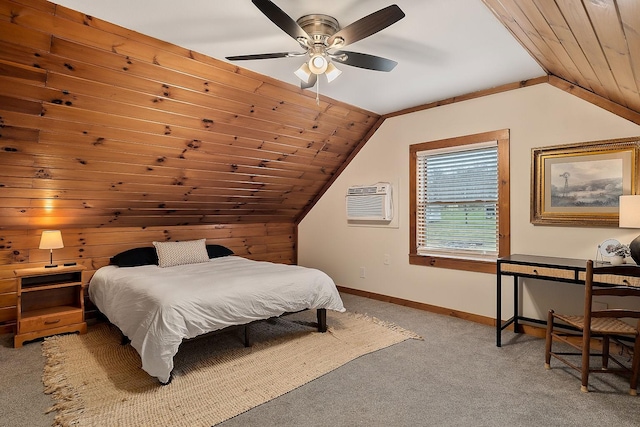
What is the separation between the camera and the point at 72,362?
283cm

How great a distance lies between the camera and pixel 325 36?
232 centimetres

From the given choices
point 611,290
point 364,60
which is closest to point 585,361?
point 611,290

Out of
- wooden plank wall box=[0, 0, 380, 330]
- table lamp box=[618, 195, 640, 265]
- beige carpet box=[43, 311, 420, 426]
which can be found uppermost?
wooden plank wall box=[0, 0, 380, 330]

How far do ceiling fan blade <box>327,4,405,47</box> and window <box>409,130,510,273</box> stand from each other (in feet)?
7.22

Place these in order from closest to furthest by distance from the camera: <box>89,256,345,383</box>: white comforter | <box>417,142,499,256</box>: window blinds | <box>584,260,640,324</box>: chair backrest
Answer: <box>584,260,640,324</box>: chair backrest
<box>89,256,345,383</box>: white comforter
<box>417,142,499,256</box>: window blinds

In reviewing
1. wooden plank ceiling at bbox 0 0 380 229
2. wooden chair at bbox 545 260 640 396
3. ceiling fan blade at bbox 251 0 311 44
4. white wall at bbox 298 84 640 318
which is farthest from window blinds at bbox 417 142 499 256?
ceiling fan blade at bbox 251 0 311 44

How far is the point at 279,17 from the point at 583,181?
111 inches

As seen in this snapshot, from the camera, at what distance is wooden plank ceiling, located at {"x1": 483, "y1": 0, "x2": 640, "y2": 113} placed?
1514mm

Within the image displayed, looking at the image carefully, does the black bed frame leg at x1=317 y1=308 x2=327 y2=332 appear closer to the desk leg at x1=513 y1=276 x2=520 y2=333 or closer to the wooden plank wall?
the desk leg at x1=513 y1=276 x2=520 y2=333

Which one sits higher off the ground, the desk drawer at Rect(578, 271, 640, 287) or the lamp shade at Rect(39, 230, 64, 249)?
the lamp shade at Rect(39, 230, 64, 249)

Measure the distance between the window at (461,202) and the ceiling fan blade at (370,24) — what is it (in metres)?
2.20

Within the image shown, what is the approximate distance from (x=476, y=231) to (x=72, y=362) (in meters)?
3.78

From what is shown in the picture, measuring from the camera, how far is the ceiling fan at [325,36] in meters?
1.91

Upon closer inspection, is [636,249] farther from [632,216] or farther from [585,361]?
[585,361]
